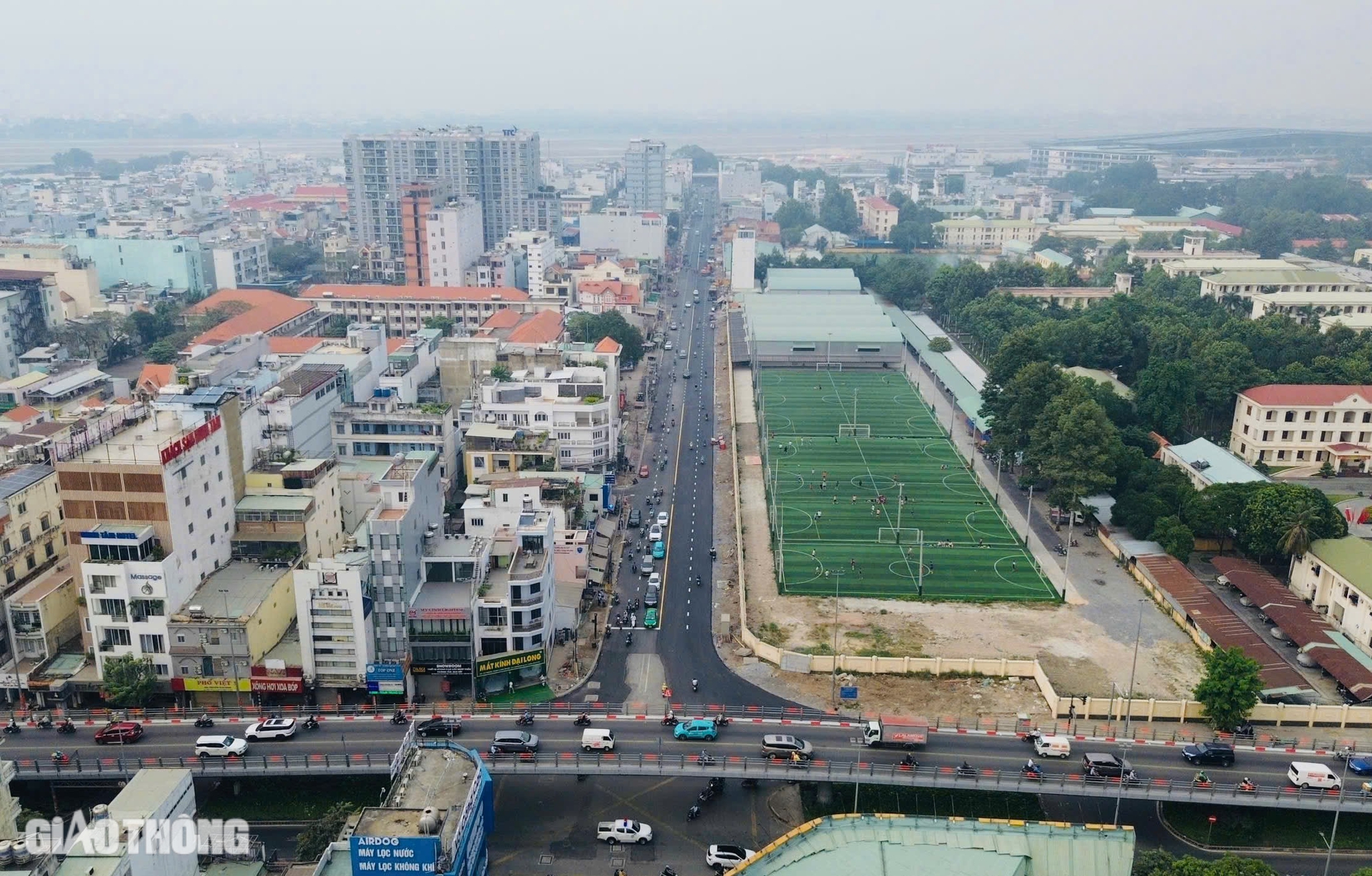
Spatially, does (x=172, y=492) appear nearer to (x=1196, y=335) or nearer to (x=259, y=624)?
(x=259, y=624)

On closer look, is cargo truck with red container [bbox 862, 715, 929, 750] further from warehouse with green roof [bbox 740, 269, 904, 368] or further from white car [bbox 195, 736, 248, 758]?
warehouse with green roof [bbox 740, 269, 904, 368]

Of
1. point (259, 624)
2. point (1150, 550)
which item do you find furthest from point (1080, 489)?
point (259, 624)

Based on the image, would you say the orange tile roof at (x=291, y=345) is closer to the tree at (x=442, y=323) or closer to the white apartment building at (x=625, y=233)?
the tree at (x=442, y=323)

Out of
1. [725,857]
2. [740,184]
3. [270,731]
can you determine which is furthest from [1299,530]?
[740,184]

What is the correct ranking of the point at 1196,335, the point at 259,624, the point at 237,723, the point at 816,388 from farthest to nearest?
1. the point at 816,388
2. the point at 1196,335
3. the point at 259,624
4. the point at 237,723

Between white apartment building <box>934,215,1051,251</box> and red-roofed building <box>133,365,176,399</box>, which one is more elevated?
white apartment building <box>934,215,1051,251</box>

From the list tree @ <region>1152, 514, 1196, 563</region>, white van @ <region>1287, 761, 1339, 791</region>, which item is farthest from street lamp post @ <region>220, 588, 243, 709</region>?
tree @ <region>1152, 514, 1196, 563</region>
